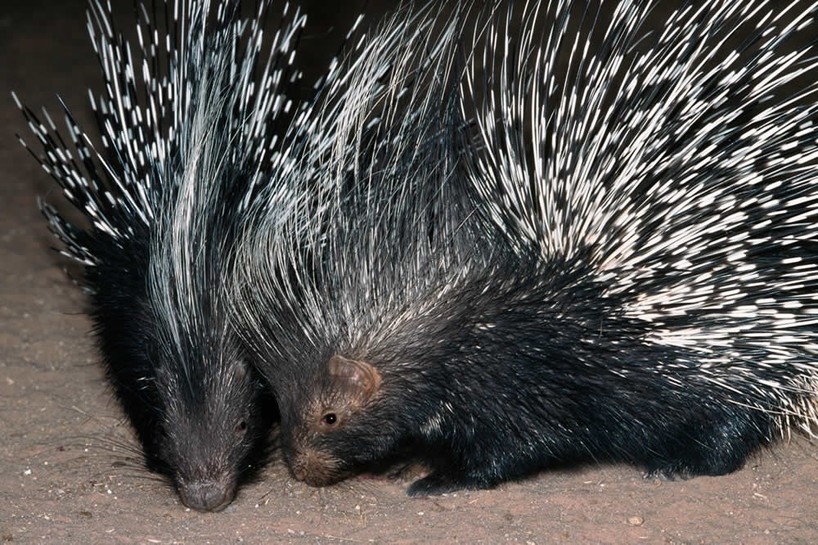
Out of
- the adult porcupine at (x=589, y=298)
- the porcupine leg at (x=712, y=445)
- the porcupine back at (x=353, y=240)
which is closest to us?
the adult porcupine at (x=589, y=298)

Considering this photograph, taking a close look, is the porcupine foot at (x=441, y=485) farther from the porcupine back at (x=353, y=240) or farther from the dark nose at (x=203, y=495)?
the dark nose at (x=203, y=495)

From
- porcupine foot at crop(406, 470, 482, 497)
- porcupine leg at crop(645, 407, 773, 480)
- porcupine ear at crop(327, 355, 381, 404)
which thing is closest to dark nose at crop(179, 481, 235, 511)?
porcupine ear at crop(327, 355, 381, 404)

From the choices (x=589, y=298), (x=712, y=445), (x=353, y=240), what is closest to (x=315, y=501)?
(x=353, y=240)

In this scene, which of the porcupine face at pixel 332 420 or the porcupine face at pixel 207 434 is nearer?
the porcupine face at pixel 207 434

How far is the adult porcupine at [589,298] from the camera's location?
111 inches

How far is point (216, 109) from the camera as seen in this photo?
2.98 meters

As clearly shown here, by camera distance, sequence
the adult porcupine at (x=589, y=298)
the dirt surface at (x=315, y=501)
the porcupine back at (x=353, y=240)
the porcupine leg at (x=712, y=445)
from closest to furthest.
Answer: the adult porcupine at (x=589, y=298) → the dirt surface at (x=315, y=501) → the porcupine back at (x=353, y=240) → the porcupine leg at (x=712, y=445)

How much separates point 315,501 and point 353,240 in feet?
2.35

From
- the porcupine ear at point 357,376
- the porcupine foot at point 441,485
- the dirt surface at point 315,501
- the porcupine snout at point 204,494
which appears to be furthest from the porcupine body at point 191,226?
the porcupine foot at point 441,485

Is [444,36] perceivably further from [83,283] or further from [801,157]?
[83,283]

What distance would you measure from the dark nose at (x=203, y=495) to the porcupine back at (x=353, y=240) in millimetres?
218

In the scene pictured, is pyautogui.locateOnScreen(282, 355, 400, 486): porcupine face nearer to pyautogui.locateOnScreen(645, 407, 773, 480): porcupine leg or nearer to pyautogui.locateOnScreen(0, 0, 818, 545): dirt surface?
pyautogui.locateOnScreen(0, 0, 818, 545): dirt surface

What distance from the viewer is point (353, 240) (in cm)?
304

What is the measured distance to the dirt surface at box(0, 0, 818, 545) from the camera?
2.91 m
